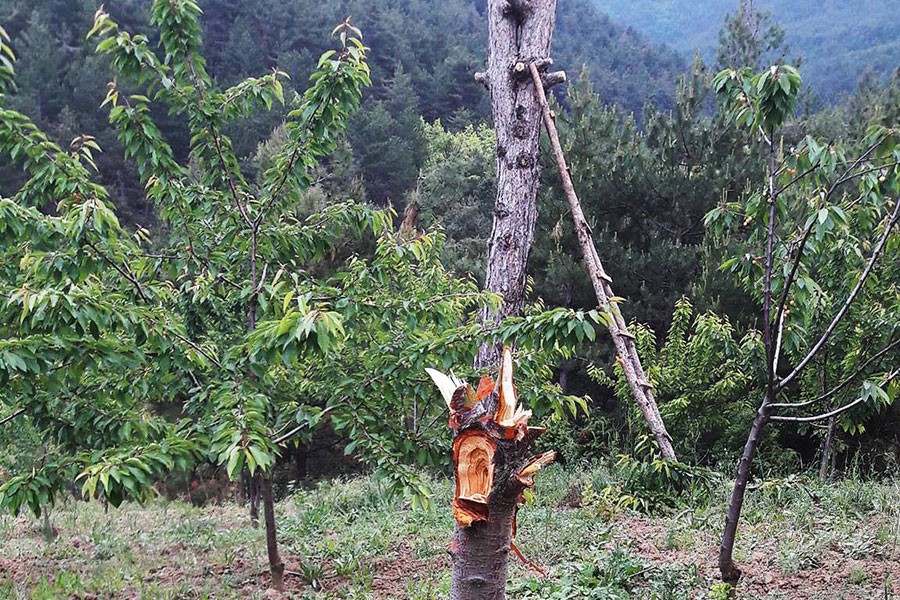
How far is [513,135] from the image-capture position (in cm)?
463

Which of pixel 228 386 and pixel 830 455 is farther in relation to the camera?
pixel 830 455

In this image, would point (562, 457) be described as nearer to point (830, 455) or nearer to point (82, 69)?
point (830, 455)

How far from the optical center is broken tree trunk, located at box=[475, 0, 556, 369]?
14.9ft

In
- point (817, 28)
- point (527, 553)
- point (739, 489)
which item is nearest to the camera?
point (739, 489)

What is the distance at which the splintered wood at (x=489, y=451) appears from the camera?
214cm

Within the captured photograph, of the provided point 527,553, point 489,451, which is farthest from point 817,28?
point 489,451

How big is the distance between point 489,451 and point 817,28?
8095 cm

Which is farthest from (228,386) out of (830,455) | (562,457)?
(562,457)

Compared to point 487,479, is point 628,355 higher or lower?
higher

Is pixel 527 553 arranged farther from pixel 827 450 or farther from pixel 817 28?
pixel 817 28

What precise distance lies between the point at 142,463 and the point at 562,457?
374 inches

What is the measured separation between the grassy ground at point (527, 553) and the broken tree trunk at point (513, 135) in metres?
1.46

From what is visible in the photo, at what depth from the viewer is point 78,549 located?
555cm

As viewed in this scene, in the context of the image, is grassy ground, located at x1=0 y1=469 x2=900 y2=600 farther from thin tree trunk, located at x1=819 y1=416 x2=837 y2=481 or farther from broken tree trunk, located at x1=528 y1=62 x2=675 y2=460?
thin tree trunk, located at x1=819 y1=416 x2=837 y2=481
